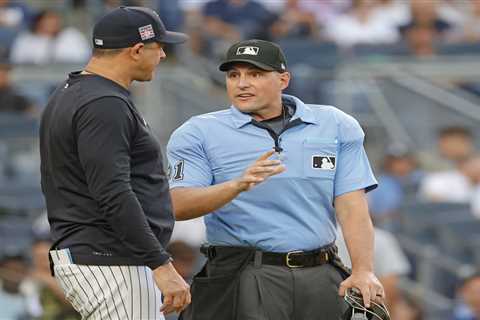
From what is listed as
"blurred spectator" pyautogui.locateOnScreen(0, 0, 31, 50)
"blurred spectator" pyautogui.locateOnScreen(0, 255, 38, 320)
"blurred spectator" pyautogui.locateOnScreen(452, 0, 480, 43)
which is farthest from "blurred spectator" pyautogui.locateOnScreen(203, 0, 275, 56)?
"blurred spectator" pyautogui.locateOnScreen(0, 255, 38, 320)

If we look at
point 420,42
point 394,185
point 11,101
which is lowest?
point 394,185

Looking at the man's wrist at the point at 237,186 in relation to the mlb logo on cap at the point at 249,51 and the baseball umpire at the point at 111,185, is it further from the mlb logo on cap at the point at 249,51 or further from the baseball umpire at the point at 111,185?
the mlb logo on cap at the point at 249,51

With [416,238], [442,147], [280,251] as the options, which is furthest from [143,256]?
[442,147]

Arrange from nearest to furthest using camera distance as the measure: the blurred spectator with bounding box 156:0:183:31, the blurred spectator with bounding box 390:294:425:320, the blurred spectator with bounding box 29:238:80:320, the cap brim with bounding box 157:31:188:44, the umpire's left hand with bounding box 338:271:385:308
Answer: the cap brim with bounding box 157:31:188:44 → the umpire's left hand with bounding box 338:271:385:308 → the blurred spectator with bounding box 29:238:80:320 → the blurred spectator with bounding box 390:294:425:320 → the blurred spectator with bounding box 156:0:183:31

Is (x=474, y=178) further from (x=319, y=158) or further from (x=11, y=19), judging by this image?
(x=319, y=158)

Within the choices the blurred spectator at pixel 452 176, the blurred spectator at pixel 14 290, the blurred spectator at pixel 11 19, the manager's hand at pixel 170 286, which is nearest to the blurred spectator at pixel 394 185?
the blurred spectator at pixel 452 176

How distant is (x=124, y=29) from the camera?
17.0 ft

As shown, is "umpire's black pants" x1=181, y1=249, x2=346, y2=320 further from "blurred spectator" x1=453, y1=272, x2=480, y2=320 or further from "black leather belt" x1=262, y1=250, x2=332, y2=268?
"blurred spectator" x1=453, y1=272, x2=480, y2=320

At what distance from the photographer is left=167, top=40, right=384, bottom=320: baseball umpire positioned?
5.55 m

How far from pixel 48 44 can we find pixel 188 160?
7962 millimetres

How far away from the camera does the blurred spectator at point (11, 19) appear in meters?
13.3

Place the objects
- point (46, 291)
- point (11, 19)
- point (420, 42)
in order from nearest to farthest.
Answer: point (46, 291)
point (11, 19)
point (420, 42)

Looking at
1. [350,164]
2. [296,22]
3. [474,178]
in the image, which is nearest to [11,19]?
[296,22]

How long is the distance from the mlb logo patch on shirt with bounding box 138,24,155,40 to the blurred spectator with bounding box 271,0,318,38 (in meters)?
8.91
